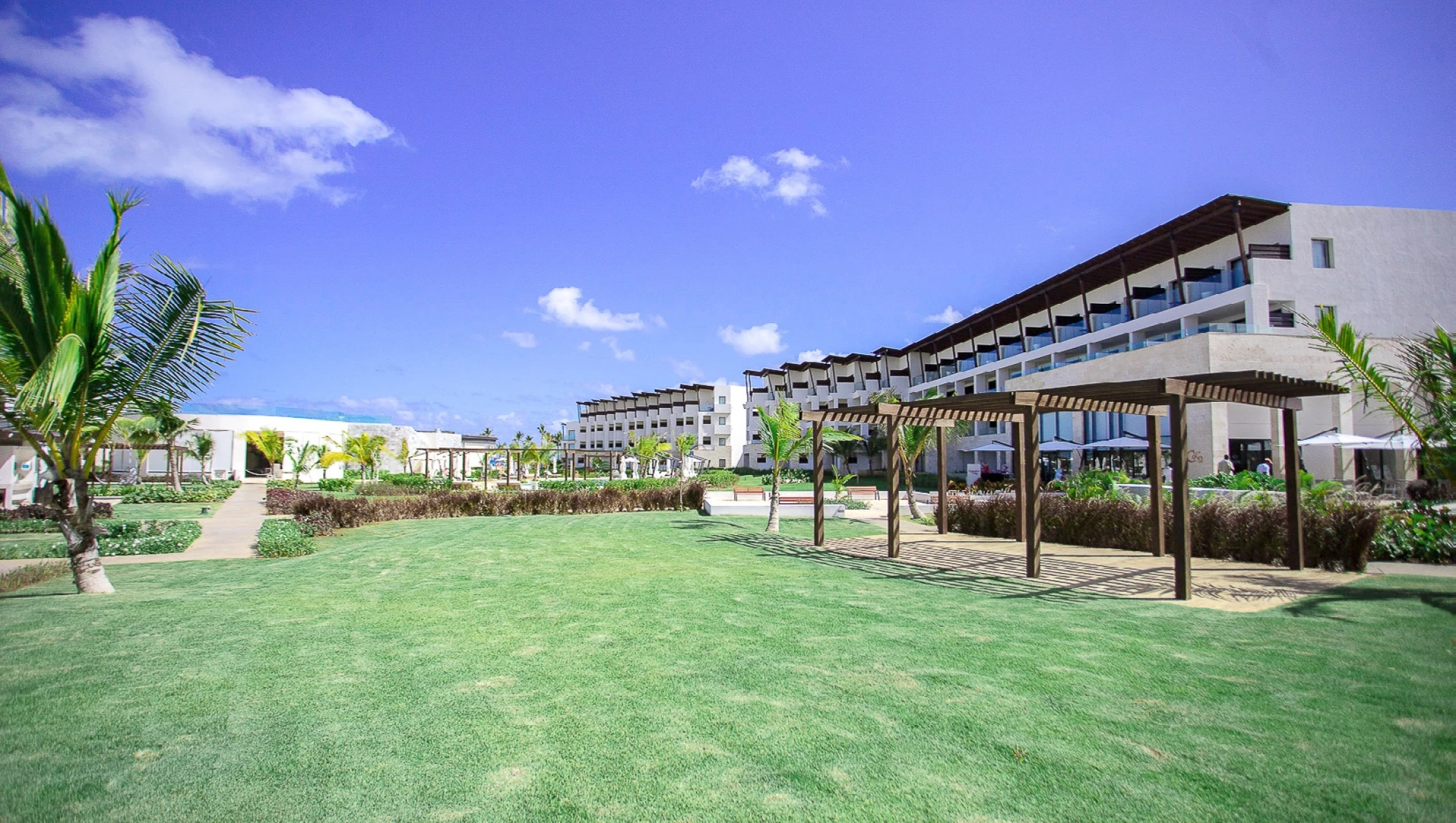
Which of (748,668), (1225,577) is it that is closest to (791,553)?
(1225,577)

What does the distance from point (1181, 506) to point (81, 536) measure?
495 inches

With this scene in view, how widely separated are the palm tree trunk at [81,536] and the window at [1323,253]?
36194 millimetres

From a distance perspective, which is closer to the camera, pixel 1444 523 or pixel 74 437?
pixel 74 437

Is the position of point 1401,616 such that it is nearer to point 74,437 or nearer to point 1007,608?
point 1007,608

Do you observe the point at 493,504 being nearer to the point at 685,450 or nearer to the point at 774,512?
the point at 774,512

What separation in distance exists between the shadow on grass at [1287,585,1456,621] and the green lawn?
0.05 metres

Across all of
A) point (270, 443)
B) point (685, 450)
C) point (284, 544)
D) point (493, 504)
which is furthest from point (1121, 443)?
point (270, 443)

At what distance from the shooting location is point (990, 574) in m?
10.1

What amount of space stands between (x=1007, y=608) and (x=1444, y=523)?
8.01m

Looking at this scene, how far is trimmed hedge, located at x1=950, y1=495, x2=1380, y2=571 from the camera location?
9.70m

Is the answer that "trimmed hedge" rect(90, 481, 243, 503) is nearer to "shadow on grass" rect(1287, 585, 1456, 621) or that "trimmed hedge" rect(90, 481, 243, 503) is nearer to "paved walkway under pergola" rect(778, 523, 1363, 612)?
"paved walkway under pergola" rect(778, 523, 1363, 612)

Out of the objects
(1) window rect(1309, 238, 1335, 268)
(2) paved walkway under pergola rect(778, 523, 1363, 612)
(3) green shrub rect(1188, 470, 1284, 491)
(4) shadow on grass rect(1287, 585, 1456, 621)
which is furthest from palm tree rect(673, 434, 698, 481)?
(4) shadow on grass rect(1287, 585, 1456, 621)

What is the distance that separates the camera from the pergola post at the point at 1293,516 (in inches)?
382

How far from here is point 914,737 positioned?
13.6 ft
